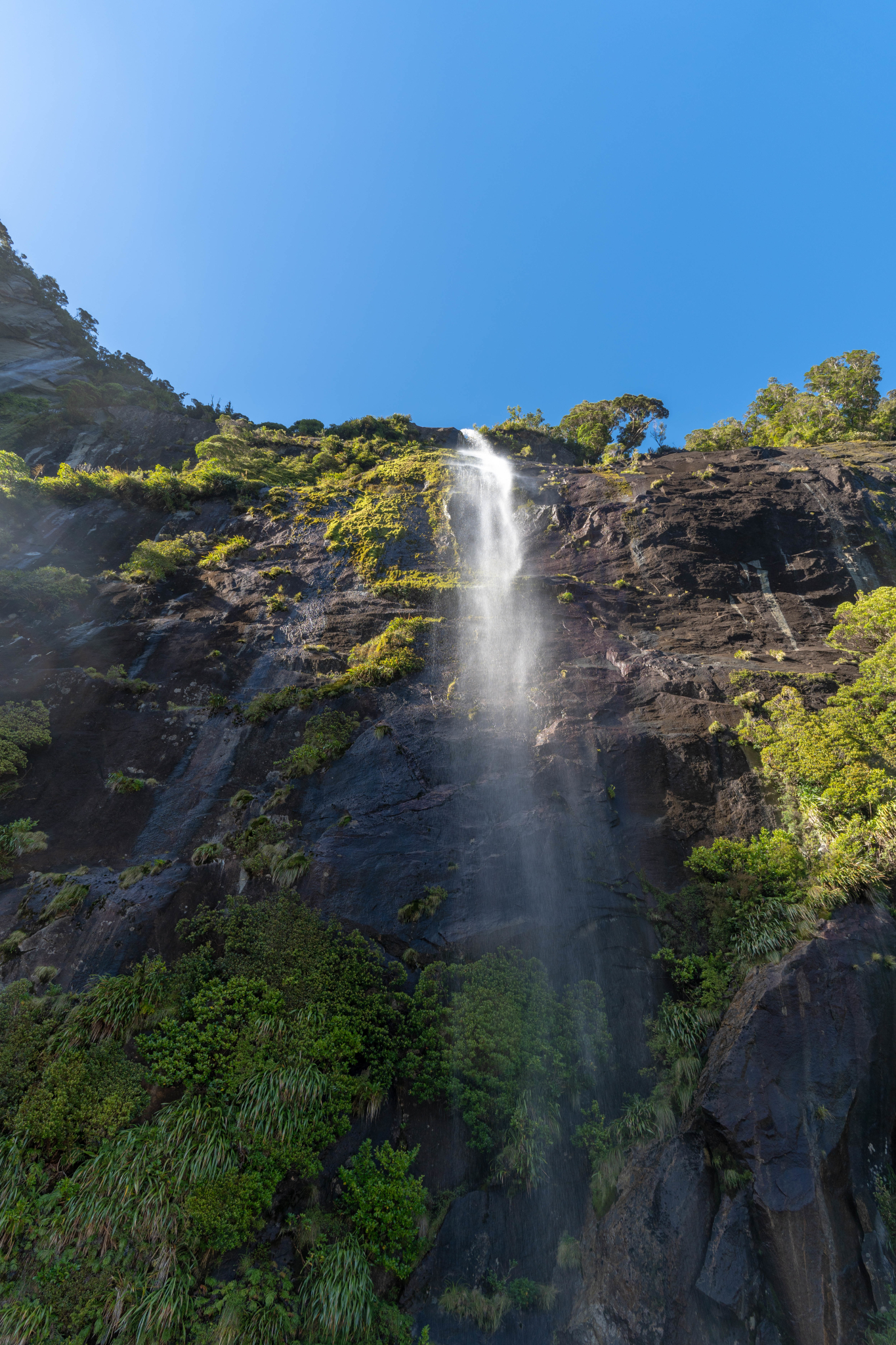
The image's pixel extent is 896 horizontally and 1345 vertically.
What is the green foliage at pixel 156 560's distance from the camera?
1950 cm

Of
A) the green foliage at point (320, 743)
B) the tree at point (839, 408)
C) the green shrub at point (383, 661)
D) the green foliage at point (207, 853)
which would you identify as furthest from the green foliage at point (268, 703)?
the tree at point (839, 408)

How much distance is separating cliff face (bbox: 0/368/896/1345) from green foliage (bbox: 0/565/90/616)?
0.39 meters

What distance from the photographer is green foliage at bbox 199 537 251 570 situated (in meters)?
21.0

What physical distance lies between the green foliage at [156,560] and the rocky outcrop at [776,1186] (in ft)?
70.4

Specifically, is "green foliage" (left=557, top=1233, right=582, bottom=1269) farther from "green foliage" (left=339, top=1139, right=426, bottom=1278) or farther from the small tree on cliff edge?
the small tree on cliff edge

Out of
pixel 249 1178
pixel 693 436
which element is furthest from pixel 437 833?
pixel 693 436

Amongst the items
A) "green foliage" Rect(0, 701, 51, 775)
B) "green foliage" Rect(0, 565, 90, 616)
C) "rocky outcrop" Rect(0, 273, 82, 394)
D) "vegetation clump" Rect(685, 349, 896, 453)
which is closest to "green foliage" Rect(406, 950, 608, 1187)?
"green foliage" Rect(0, 701, 51, 775)

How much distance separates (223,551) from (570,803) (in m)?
17.4

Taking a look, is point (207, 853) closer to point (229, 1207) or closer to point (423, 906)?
point (423, 906)

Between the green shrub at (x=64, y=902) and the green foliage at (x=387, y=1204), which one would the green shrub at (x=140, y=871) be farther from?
the green foliage at (x=387, y=1204)

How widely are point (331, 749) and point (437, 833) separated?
12.4 ft

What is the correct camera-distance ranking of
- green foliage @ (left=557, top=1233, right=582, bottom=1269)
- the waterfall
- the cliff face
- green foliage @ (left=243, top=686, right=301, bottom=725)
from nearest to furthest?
the cliff face
green foliage @ (left=557, top=1233, right=582, bottom=1269)
green foliage @ (left=243, top=686, right=301, bottom=725)
the waterfall

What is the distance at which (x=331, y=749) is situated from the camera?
1393 centimetres

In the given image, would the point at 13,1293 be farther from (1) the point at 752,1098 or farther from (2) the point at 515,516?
(2) the point at 515,516
